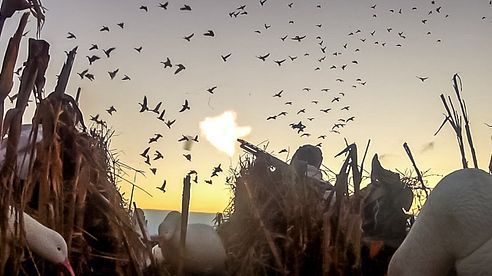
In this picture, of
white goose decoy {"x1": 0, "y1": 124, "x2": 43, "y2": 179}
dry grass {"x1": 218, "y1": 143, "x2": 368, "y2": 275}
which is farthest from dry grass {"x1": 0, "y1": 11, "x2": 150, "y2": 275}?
dry grass {"x1": 218, "y1": 143, "x2": 368, "y2": 275}

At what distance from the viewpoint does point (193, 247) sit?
6.90 ft

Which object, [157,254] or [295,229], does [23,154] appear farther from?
[295,229]

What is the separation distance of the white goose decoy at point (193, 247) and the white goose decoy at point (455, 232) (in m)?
0.74

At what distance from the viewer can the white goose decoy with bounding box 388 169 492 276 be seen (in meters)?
1.45

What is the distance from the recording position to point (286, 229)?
220cm

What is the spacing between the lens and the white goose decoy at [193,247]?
6.79 ft

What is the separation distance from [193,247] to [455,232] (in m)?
0.90

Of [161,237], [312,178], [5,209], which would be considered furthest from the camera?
[312,178]

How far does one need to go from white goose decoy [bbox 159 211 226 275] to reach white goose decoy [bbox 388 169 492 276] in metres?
0.74

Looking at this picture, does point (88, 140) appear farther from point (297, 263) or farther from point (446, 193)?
point (446, 193)

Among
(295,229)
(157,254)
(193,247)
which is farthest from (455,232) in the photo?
(157,254)

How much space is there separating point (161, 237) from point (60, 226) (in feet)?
1.26

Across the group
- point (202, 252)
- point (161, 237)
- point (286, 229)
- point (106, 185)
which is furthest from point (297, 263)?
point (106, 185)

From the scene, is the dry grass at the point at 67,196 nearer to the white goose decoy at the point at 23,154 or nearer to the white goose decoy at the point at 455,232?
the white goose decoy at the point at 23,154
